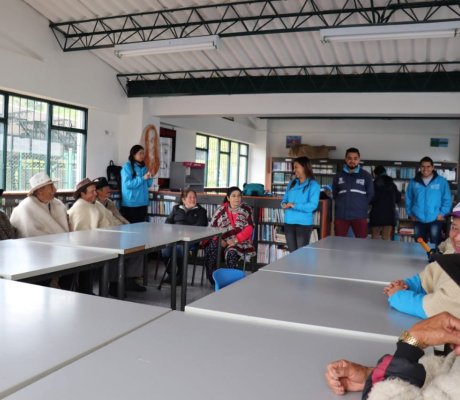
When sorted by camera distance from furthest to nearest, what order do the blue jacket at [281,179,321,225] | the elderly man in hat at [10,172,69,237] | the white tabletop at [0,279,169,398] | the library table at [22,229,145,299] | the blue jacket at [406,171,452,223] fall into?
the blue jacket at [406,171,452,223] < the blue jacket at [281,179,321,225] < the elderly man in hat at [10,172,69,237] < the library table at [22,229,145,299] < the white tabletop at [0,279,169,398]

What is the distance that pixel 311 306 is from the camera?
2020 mm

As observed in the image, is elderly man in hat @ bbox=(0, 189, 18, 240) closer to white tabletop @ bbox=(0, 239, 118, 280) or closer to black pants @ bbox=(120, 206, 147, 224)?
white tabletop @ bbox=(0, 239, 118, 280)

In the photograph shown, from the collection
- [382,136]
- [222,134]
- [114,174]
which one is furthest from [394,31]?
[382,136]

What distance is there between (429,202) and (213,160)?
763cm

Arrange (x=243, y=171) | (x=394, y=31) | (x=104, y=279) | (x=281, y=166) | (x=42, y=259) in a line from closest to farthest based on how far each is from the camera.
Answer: (x=42, y=259) < (x=104, y=279) < (x=394, y=31) < (x=281, y=166) < (x=243, y=171)

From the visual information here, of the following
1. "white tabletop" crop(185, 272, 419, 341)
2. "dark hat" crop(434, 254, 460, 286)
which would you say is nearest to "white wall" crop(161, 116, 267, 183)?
"white tabletop" crop(185, 272, 419, 341)

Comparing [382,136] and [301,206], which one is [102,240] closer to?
[301,206]

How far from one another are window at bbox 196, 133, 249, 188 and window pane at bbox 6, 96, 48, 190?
4.77 meters

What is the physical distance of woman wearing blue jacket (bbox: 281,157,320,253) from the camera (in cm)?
512

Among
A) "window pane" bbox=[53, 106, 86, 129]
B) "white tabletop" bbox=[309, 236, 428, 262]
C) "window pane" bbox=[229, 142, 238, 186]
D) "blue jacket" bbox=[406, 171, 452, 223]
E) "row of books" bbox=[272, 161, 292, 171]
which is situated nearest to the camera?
"white tabletop" bbox=[309, 236, 428, 262]

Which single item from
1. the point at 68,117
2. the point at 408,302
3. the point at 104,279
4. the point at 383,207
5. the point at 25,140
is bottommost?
the point at 104,279

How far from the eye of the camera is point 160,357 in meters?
1.40

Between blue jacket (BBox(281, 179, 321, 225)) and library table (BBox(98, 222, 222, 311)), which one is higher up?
blue jacket (BBox(281, 179, 321, 225))

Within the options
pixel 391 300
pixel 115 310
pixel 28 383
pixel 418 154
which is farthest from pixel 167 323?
pixel 418 154
